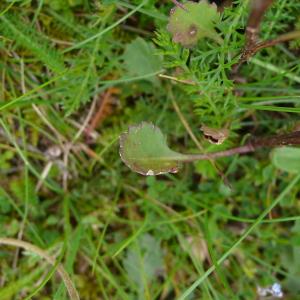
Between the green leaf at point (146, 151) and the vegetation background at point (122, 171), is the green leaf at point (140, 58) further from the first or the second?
the green leaf at point (146, 151)

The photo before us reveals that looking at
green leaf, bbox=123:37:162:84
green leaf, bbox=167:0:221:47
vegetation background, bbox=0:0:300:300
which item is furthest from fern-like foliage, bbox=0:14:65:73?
green leaf, bbox=167:0:221:47

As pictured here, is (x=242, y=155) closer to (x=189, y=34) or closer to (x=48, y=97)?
(x=189, y=34)

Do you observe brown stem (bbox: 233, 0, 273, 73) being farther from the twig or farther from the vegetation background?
the twig

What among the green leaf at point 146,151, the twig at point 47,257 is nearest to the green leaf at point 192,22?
the green leaf at point 146,151

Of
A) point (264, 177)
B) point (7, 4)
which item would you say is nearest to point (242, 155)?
point (264, 177)

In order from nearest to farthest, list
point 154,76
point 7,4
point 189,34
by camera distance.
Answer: point 189,34, point 7,4, point 154,76

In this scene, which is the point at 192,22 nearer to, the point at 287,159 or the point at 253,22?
the point at 253,22
